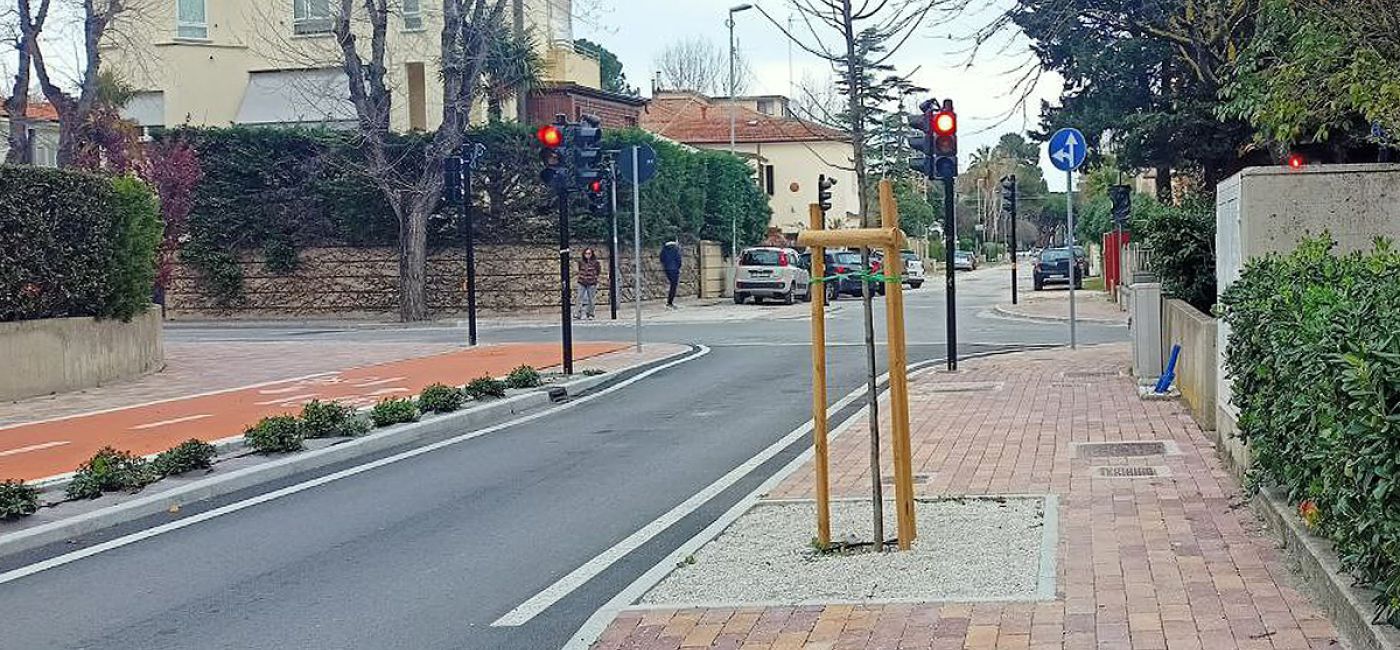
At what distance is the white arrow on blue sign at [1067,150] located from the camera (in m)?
20.8

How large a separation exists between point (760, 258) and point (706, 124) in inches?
1335

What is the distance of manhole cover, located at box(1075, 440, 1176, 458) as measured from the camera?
36.2ft

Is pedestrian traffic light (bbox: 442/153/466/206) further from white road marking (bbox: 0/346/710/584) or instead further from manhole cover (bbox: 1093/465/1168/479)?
manhole cover (bbox: 1093/465/1168/479)

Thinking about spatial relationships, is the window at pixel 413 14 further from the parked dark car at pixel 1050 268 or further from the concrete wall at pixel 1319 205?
the concrete wall at pixel 1319 205

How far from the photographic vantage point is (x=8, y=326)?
1812 centimetres

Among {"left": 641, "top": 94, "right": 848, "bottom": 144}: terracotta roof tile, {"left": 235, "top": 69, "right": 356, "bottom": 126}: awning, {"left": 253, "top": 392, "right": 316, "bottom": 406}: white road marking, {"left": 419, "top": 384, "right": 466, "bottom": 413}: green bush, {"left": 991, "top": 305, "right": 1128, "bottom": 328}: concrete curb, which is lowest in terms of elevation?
{"left": 253, "top": 392, "right": 316, "bottom": 406}: white road marking

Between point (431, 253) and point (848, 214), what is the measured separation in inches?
1682

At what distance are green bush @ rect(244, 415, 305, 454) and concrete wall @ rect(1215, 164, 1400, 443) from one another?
25.3 feet

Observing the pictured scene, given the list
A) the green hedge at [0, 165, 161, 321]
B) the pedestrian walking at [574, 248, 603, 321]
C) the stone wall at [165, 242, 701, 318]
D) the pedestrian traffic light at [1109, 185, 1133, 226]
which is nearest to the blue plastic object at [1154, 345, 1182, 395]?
the green hedge at [0, 165, 161, 321]

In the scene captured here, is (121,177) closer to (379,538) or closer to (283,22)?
(379,538)

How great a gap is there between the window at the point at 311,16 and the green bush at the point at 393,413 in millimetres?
31103

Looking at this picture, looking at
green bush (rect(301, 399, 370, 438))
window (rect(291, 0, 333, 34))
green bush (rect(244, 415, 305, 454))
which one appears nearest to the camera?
green bush (rect(244, 415, 305, 454))

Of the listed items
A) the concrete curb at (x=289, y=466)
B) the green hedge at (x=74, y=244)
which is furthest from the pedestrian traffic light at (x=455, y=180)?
the concrete curb at (x=289, y=466)

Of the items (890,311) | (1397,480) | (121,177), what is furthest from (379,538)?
(121,177)
